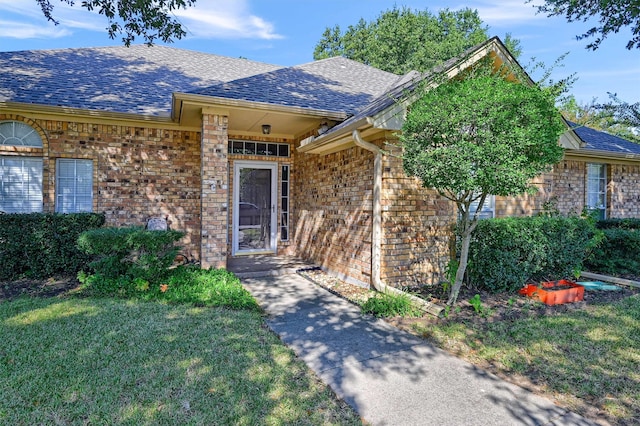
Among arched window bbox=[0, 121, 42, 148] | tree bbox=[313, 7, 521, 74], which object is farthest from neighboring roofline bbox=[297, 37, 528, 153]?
tree bbox=[313, 7, 521, 74]

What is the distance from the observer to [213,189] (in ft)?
20.1

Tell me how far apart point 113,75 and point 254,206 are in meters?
4.86

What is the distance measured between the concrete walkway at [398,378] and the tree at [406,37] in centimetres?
2383

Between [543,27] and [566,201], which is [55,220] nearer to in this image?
[566,201]

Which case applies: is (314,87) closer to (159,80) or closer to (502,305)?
(159,80)

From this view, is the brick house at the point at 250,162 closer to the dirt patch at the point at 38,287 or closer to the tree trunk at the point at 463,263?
the tree trunk at the point at 463,263

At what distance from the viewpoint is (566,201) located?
9.21 metres

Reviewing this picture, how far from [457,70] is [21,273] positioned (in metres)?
8.01

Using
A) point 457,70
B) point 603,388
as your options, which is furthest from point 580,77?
point 603,388

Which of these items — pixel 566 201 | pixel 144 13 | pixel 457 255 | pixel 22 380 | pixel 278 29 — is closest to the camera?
pixel 22 380

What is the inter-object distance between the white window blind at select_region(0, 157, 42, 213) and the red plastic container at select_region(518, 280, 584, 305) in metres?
9.17

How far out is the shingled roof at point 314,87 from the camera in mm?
6273

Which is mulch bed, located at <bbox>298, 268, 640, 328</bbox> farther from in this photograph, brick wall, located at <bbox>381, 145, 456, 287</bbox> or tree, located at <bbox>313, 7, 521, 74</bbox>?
tree, located at <bbox>313, 7, 521, 74</bbox>

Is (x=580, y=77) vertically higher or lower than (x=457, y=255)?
higher
